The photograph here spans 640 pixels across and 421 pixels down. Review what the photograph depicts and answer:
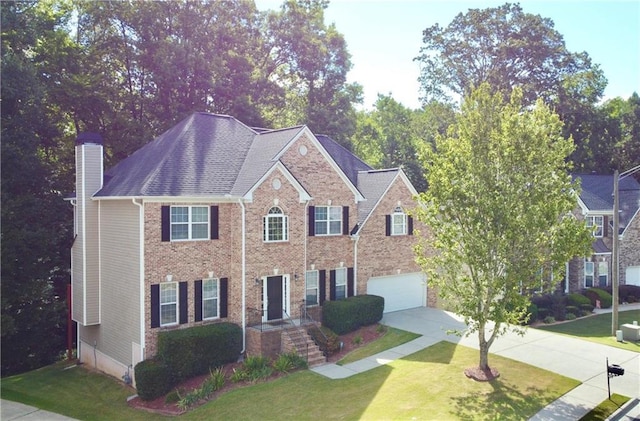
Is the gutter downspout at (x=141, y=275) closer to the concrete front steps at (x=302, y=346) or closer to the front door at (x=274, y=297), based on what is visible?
the front door at (x=274, y=297)

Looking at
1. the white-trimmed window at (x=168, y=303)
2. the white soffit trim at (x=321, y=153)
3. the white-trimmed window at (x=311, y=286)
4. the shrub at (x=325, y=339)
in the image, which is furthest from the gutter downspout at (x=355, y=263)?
the white-trimmed window at (x=168, y=303)

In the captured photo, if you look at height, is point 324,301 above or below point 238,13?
below

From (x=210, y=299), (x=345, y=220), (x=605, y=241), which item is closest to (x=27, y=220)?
(x=210, y=299)

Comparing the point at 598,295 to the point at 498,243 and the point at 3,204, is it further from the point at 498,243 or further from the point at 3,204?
the point at 3,204

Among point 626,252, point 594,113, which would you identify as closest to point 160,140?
point 626,252

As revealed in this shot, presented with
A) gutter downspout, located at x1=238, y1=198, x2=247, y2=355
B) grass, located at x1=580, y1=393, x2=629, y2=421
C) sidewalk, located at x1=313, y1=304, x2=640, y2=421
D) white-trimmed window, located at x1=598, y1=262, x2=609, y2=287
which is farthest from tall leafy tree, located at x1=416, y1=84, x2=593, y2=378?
white-trimmed window, located at x1=598, y1=262, x2=609, y2=287

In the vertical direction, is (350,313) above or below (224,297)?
below

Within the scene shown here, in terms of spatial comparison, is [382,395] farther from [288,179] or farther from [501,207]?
[288,179]
